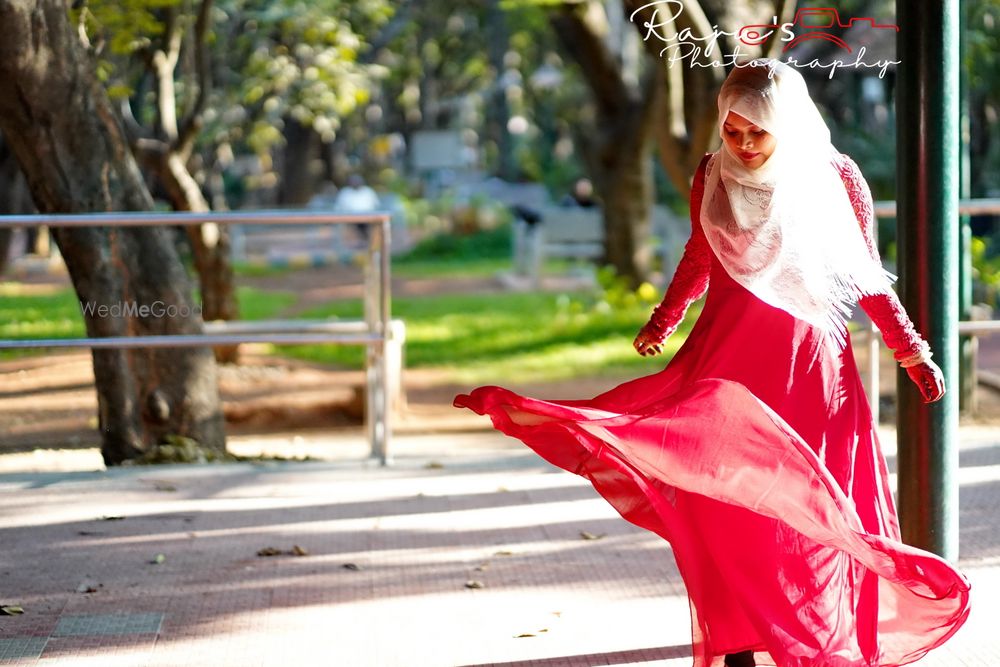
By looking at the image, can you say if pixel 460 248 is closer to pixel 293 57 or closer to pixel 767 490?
pixel 293 57

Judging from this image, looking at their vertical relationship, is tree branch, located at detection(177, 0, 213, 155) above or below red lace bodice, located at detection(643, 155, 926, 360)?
above

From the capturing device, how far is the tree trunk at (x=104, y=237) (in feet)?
25.1

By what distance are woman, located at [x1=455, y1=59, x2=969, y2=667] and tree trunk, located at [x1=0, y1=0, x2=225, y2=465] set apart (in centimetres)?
430

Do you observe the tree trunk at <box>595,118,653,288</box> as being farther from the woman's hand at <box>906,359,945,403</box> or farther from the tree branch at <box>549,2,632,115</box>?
the woman's hand at <box>906,359,945,403</box>

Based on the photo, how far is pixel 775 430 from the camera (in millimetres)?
3781

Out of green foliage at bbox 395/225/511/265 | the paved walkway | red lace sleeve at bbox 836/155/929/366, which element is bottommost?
the paved walkway

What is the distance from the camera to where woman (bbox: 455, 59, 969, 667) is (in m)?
3.78

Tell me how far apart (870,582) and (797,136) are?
119 cm

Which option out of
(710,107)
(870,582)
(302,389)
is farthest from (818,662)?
(302,389)

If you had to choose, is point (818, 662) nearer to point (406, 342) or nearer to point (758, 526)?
point (758, 526)

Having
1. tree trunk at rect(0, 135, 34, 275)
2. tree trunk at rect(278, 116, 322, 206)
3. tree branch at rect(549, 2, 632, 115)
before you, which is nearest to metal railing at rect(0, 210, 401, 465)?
tree branch at rect(549, 2, 632, 115)

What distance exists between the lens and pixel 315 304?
19.0 meters

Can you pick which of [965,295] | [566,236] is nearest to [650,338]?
[965,295]

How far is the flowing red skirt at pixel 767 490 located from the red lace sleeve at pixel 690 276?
0.63 feet
